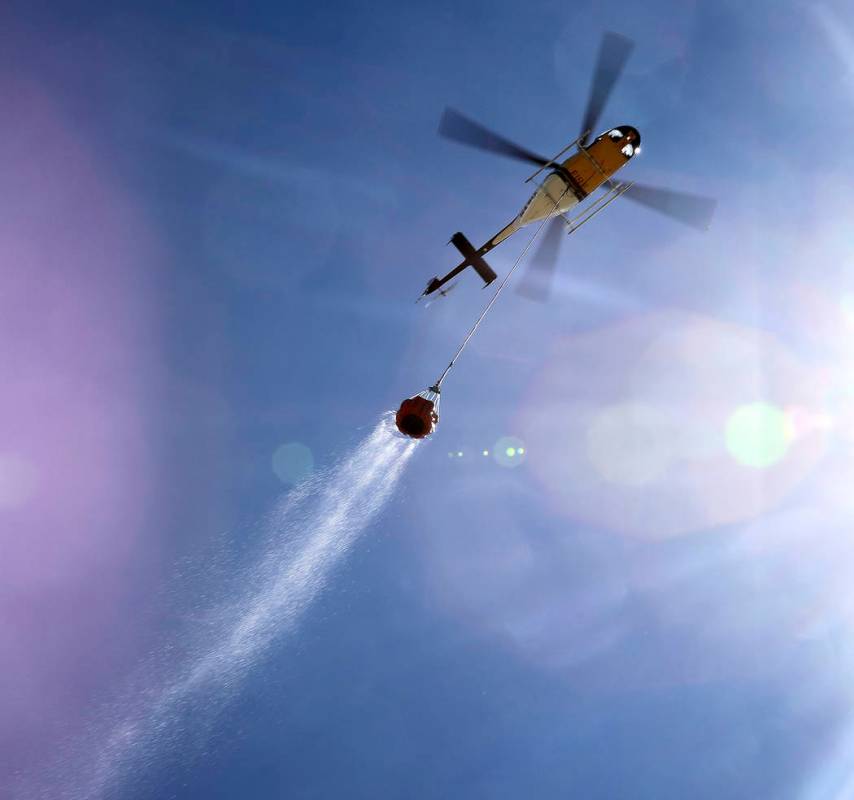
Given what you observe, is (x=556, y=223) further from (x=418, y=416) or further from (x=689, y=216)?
(x=418, y=416)

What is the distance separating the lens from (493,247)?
71.5 feet

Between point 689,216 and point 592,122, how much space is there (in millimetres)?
3955

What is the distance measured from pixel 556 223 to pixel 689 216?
3914 millimetres

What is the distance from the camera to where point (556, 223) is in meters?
21.5

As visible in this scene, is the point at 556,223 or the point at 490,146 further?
the point at 556,223

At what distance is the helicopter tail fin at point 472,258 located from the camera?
21.1 m

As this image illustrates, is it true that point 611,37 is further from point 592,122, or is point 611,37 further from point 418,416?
point 418,416

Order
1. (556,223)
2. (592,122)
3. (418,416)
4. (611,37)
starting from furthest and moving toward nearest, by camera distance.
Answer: (556,223) < (592,122) < (611,37) < (418,416)

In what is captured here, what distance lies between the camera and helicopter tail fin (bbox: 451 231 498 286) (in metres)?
21.1

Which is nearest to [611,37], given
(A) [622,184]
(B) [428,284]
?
(A) [622,184]

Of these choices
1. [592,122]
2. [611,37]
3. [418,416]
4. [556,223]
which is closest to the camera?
[418,416]

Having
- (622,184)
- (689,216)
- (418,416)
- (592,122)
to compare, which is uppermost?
(592,122)

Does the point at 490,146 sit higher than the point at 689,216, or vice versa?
the point at 490,146

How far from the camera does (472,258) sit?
2123 centimetres
